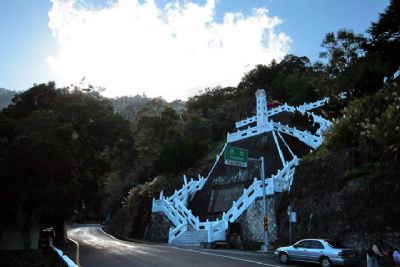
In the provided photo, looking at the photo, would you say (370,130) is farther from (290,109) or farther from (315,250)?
(290,109)

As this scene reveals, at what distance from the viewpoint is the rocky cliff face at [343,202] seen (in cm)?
2005

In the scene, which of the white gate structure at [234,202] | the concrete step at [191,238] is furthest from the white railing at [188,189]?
the concrete step at [191,238]

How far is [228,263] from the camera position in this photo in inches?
724

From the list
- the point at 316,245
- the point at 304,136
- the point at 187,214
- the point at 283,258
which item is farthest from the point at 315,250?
the point at 304,136

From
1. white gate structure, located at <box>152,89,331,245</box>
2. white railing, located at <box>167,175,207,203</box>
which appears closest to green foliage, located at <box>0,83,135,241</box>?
white railing, located at <box>167,175,207,203</box>

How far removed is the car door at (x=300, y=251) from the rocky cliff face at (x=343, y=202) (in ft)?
11.4

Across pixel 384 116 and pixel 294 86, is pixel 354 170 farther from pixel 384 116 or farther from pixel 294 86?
pixel 294 86

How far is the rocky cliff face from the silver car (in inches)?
114

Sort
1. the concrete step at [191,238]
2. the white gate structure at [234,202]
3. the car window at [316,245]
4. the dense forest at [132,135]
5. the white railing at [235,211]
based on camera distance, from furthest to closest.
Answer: the concrete step at [191,238] < the white gate structure at [234,202] < the white railing at [235,211] < the dense forest at [132,135] < the car window at [316,245]

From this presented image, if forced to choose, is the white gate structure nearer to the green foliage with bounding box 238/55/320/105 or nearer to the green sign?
the green sign

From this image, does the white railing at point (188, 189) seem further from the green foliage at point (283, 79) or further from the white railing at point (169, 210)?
the green foliage at point (283, 79)

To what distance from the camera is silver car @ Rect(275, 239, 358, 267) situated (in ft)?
57.6

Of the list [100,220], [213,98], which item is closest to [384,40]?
[213,98]

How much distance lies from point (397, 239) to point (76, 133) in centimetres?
2817
